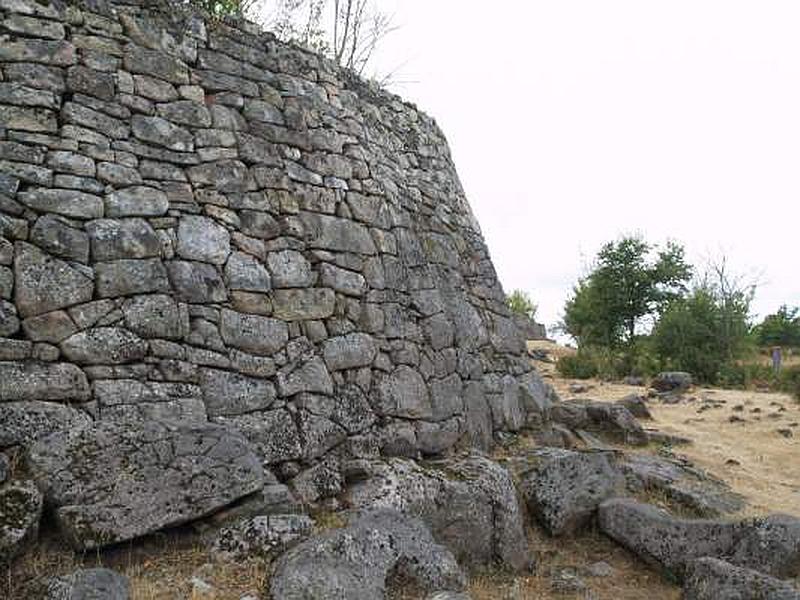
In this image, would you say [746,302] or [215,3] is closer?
[215,3]

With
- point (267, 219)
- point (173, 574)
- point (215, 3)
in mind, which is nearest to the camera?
point (173, 574)

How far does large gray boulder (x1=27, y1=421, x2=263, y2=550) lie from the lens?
12.6ft

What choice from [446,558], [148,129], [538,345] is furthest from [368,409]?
[538,345]

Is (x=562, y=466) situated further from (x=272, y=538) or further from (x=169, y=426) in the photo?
(x=169, y=426)

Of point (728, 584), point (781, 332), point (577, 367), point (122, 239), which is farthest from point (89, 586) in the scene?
point (781, 332)

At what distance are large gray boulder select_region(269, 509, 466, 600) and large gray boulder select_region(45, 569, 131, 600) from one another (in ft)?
2.57

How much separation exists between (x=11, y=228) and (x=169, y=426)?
5.51 feet

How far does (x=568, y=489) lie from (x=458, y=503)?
1.37 meters

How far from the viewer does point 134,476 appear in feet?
13.3

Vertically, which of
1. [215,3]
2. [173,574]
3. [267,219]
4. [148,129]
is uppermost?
[215,3]

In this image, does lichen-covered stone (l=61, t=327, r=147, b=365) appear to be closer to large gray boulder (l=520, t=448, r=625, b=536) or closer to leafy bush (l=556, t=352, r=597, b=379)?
large gray boulder (l=520, t=448, r=625, b=536)

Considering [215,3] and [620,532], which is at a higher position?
[215,3]

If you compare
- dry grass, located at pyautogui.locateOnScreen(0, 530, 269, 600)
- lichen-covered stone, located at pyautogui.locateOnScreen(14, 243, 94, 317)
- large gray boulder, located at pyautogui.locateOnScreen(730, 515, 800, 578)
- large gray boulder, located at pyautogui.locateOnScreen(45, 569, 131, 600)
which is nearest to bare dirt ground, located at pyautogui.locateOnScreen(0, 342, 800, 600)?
dry grass, located at pyautogui.locateOnScreen(0, 530, 269, 600)

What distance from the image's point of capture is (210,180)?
5453 mm
